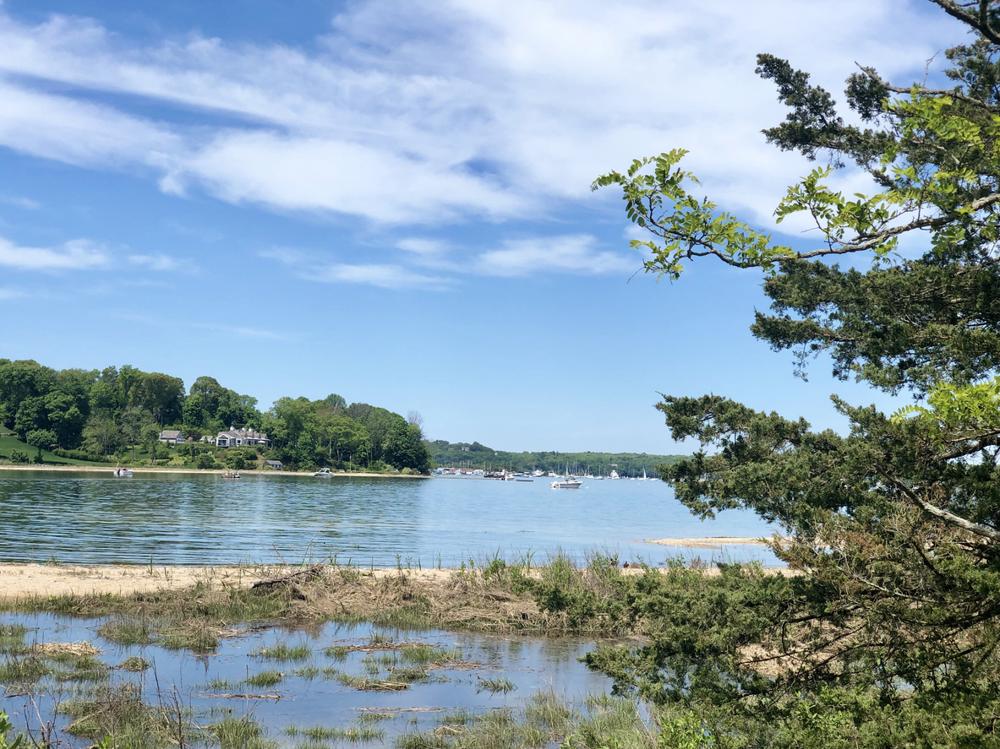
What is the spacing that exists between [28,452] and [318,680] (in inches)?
4907

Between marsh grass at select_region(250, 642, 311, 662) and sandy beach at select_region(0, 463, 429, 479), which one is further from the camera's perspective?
sandy beach at select_region(0, 463, 429, 479)

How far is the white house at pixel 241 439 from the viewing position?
15575 cm

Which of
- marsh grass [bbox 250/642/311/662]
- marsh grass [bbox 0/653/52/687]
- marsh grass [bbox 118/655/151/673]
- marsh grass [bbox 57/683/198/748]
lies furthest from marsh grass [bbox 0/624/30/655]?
marsh grass [bbox 57/683/198/748]

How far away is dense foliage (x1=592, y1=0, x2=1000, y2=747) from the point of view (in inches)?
166

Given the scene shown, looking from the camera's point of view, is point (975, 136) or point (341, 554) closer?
point (975, 136)

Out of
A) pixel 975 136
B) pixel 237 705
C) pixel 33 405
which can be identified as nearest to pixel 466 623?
pixel 237 705

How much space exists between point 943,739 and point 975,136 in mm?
3688

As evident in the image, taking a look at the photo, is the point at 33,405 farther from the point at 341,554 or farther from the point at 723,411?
the point at 723,411

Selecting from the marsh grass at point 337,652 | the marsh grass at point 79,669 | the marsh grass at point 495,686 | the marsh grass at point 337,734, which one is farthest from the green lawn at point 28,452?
the marsh grass at point 337,734

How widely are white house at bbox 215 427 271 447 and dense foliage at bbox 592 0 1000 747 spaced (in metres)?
152

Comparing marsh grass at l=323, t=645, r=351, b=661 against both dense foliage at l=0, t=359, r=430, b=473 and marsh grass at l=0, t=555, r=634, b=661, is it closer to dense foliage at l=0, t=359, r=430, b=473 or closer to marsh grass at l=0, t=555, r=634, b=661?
marsh grass at l=0, t=555, r=634, b=661

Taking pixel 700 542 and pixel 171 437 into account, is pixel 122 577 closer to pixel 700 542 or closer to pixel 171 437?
pixel 700 542

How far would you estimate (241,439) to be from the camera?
15750 centimetres

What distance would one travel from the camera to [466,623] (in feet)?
62.4
